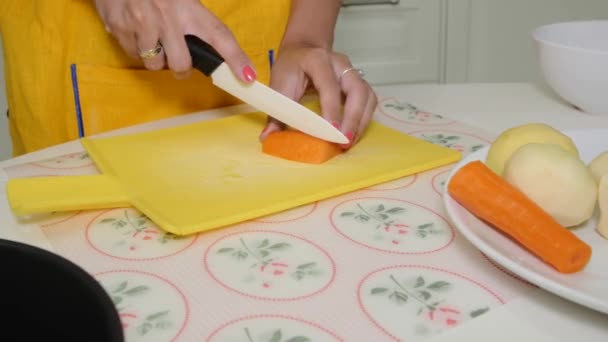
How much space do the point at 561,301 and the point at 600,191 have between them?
0.12m

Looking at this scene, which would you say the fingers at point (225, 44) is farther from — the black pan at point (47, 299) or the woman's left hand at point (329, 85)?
the black pan at point (47, 299)

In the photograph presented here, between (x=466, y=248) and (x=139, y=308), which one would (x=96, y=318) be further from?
(x=466, y=248)

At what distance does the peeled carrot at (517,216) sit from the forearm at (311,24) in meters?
0.49

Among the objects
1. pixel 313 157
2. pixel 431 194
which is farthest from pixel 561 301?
pixel 313 157

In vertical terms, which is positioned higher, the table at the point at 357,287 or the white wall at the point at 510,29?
the table at the point at 357,287

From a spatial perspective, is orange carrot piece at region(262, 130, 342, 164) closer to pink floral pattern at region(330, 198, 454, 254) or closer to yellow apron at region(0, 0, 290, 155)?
pink floral pattern at region(330, 198, 454, 254)

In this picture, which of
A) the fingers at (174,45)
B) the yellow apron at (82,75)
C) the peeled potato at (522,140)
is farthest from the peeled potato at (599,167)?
the yellow apron at (82,75)

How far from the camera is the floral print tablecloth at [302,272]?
1.64 feet

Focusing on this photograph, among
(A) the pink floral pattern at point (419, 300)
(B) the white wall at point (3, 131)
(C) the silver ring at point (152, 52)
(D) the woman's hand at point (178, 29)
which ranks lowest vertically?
(B) the white wall at point (3, 131)

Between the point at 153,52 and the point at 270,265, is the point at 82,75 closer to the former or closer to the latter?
the point at 153,52

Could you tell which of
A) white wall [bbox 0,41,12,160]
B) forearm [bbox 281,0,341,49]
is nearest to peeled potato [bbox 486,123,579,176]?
forearm [bbox 281,0,341,49]

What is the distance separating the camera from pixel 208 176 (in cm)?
73

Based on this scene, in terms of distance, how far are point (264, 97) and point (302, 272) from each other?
0.95 feet

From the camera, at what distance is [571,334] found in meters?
0.48
